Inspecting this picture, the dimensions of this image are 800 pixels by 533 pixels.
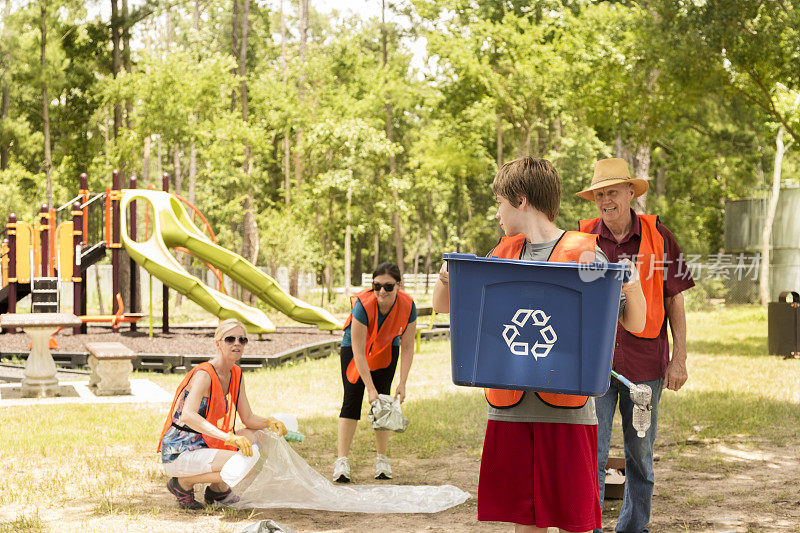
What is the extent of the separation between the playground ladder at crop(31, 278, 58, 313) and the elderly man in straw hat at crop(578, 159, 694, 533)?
1331 cm

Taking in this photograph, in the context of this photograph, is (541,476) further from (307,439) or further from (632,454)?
(307,439)

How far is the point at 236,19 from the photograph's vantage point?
105 feet

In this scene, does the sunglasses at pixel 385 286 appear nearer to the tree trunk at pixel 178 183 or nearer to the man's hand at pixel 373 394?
the man's hand at pixel 373 394

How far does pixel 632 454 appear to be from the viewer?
15.1 feet

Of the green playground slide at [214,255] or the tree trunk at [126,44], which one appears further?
the tree trunk at [126,44]

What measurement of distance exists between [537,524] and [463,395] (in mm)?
8148

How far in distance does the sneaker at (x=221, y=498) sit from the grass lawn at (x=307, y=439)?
0.15 m

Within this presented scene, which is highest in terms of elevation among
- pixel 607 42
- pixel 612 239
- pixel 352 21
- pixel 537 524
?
pixel 352 21

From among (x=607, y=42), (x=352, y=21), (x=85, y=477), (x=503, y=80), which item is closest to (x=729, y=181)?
(x=503, y=80)

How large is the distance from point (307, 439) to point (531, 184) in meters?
5.72

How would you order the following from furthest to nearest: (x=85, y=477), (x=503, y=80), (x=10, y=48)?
(x=503, y=80) → (x=10, y=48) → (x=85, y=477)

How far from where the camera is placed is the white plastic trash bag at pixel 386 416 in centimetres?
620

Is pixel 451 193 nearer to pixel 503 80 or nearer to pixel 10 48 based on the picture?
pixel 503 80

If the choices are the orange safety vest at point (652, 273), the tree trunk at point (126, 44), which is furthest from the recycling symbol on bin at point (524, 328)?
the tree trunk at point (126, 44)
